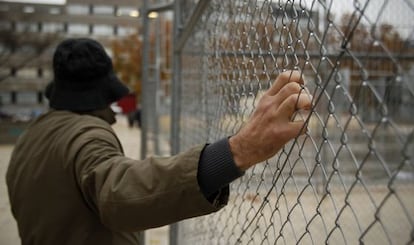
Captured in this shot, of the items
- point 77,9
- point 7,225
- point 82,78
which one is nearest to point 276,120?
point 82,78

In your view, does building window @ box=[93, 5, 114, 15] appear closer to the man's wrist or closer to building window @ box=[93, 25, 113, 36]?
building window @ box=[93, 25, 113, 36]

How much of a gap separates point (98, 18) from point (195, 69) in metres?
6.31

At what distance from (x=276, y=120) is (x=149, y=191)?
34 centimetres

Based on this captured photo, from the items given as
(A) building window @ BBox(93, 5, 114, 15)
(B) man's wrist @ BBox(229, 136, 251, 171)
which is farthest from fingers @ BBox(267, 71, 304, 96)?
(A) building window @ BBox(93, 5, 114, 15)

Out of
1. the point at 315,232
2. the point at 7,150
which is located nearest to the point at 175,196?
the point at 315,232

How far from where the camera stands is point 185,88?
3314 mm

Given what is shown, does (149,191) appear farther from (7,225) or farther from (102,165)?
(7,225)

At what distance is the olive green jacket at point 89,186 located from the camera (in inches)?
44.2

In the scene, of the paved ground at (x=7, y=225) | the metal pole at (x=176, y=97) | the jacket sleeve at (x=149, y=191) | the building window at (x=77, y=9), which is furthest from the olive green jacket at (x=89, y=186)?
the building window at (x=77, y=9)

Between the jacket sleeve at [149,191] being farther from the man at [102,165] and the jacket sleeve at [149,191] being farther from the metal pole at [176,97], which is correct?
the metal pole at [176,97]

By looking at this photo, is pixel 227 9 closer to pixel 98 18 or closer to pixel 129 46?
pixel 98 18

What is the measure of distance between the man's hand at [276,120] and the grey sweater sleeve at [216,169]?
1.6 inches

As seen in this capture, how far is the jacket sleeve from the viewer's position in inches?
43.5

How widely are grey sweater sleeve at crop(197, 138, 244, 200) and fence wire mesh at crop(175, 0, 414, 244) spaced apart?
16 centimetres
